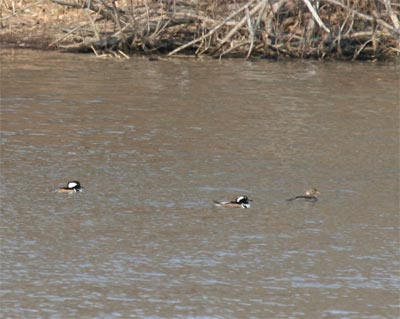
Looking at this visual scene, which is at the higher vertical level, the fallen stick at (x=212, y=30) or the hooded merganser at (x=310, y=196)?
the fallen stick at (x=212, y=30)

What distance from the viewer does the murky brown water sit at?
6.48 metres

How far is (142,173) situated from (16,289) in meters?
3.30

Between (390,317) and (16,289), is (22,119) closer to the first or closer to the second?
(16,289)

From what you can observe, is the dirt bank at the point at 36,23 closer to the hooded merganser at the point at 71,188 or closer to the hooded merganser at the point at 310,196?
the hooded merganser at the point at 71,188

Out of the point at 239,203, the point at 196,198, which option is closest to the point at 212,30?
the point at 196,198

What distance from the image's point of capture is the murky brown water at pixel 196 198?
21.3ft

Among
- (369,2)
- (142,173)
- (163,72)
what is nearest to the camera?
(142,173)

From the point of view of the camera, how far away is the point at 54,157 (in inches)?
400

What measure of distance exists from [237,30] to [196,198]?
30.4 feet

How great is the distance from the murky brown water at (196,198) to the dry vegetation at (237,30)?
8.66 ft

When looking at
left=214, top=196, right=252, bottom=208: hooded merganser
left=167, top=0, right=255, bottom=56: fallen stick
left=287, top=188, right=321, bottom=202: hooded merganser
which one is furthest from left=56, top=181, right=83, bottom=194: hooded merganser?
left=167, top=0, right=255, bottom=56: fallen stick

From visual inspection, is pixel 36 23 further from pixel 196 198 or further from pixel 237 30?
pixel 196 198

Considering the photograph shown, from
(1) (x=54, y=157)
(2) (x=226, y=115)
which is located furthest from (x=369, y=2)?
(1) (x=54, y=157)

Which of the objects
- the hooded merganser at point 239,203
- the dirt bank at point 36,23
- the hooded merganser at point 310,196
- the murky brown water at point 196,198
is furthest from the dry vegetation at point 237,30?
the hooded merganser at point 239,203
